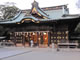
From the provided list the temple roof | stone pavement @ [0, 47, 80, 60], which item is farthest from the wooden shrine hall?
stone pavement @ [0, 47, 80, 60]

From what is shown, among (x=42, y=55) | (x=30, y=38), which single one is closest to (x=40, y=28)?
(x=30, y=38)

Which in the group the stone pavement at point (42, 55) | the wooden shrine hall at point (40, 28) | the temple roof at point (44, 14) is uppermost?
the temple roof at point (44, 14)

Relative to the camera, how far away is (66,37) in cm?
2202

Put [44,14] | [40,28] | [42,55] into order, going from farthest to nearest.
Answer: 1. [44,14]
2. [40,28]
3. [42,55]

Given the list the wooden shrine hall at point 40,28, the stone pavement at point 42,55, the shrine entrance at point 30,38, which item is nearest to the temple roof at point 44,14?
the wooden shrine hall at point 40,28

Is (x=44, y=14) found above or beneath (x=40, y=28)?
above

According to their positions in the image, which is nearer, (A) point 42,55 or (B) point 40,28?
(A) point 42,55

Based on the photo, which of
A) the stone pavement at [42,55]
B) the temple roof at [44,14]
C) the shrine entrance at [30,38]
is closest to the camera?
the stone pavement at [42,55]

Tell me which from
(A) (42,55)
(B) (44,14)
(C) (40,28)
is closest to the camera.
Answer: (A) (42,55)

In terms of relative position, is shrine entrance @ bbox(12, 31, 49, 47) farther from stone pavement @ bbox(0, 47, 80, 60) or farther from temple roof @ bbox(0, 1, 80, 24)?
stone pavement @ bbox(0, 47, 80, 60)

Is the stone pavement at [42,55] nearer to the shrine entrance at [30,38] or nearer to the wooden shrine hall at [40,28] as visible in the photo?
→ the wooden shrine hall at [40,28]

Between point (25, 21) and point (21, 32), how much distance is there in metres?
2.39

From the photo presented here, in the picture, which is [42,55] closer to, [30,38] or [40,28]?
[40,28]

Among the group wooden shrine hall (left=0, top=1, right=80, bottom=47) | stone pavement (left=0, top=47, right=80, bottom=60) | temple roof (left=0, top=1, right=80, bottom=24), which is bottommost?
stone pavement (left=0, top=47, right=80, bottom=60)
